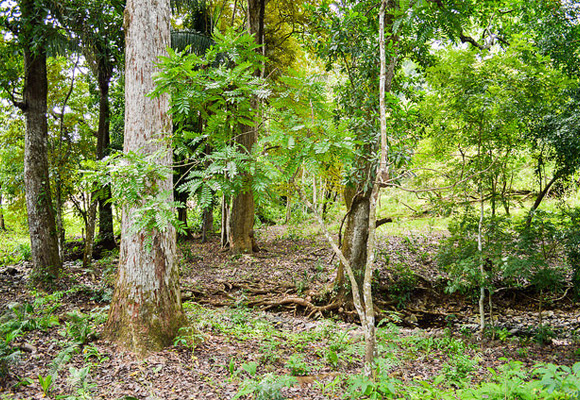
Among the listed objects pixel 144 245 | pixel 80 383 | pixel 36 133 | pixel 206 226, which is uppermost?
pixel 36 133

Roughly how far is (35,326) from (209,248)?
23.0 ft

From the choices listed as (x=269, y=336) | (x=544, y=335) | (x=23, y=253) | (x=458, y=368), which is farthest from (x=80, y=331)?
(x=23, y=253)

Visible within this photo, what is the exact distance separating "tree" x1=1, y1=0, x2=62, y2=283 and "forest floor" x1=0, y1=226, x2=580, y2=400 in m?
0.78

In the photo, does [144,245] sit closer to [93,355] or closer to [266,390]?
[93,355]

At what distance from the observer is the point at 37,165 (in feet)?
21.7

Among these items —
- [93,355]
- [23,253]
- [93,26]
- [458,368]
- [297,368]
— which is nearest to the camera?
[93,355]

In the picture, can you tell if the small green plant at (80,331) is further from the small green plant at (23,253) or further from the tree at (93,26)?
the small green plant at (23,253)

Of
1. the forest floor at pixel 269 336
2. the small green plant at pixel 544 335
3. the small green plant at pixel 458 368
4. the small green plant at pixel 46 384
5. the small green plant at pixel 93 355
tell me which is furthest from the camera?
the small green plant at pixel 544 335

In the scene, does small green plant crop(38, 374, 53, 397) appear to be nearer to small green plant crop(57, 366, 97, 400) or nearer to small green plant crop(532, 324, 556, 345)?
small green plant crop(57, 366, 97, 400)

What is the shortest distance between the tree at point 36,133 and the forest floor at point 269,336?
2.55 ft

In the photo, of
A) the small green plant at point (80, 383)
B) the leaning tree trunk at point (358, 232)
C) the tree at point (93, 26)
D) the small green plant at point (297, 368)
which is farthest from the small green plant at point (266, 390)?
the tree at point (93, 26)

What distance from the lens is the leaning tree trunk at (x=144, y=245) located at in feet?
12.5

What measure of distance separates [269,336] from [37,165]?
218 inches

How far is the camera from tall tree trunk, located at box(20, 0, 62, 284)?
6.54 metres
